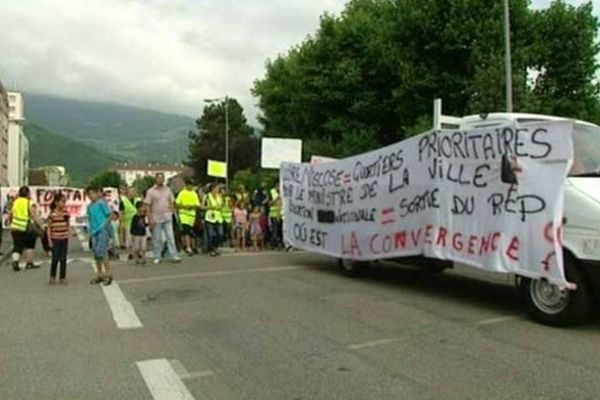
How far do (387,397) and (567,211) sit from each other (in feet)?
11.5

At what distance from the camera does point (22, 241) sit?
15.5 metres

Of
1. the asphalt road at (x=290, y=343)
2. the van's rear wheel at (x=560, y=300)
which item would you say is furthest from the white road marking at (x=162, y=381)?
the van's rear wheel at (x=560, y=300)

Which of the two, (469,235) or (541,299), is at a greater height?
(469,235)

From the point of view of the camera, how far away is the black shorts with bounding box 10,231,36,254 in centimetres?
1539

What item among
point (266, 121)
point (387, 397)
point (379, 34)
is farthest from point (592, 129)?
point (266, 121)

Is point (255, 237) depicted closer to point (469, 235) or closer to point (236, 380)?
point (469, 235)

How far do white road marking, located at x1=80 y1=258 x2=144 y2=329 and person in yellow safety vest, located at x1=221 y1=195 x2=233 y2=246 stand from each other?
6.64 meters

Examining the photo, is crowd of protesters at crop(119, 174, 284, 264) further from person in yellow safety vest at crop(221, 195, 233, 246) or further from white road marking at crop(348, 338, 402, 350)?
white road marking at crop(348, 338, 402, 350)

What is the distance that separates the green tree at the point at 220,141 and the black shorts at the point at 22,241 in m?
61.1

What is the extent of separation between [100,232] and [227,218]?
21.9ft

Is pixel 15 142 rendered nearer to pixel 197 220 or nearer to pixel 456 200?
pixel 197 220

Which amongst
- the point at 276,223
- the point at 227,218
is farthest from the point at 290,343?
the point at 227,218

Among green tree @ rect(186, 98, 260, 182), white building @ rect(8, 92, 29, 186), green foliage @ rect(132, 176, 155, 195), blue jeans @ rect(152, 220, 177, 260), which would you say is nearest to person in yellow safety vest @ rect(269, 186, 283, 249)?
green foliage @ rect(132, 176, 155, 195)

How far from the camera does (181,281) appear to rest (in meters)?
12.1
